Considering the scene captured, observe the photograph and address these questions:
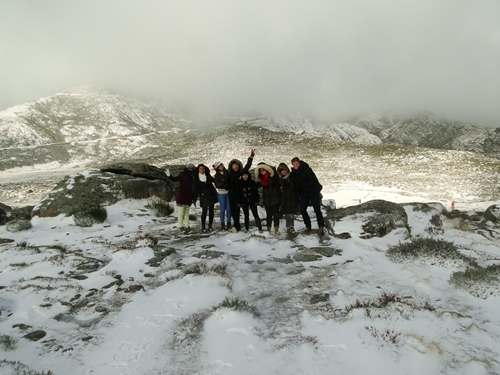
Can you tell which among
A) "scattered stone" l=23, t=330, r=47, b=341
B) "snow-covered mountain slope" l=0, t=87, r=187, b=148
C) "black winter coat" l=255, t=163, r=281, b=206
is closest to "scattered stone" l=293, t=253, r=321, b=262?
"black winter coat" l=255, t=163, r=281, b=206

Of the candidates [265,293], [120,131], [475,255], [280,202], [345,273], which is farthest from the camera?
[120,131]

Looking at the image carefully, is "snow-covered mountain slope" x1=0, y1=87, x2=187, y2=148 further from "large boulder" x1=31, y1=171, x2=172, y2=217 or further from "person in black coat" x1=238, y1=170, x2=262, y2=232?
"person in black coat" x1=238, y1=170, x2=262, y2=232

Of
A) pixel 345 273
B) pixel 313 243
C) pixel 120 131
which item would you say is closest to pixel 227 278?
pixel 345 273

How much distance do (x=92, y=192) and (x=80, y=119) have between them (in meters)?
91.5

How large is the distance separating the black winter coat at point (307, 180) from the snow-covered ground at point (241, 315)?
87.5 inches

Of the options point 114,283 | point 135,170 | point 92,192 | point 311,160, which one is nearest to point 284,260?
point 114,283

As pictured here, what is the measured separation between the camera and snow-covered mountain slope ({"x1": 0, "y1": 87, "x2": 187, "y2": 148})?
70938 millimetres

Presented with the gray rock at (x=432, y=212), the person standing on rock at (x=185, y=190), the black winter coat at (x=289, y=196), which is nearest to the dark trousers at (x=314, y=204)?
the black winter coat at (x=289, y=196)

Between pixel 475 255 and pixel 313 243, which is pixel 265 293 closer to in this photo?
pixel 313 243

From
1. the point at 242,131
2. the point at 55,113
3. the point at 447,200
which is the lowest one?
the point at 447,200

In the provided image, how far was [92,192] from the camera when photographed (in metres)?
14.0

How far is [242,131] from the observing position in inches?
2589

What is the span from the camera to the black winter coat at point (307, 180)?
9.20 meters

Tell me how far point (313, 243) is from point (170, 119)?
112 metres
